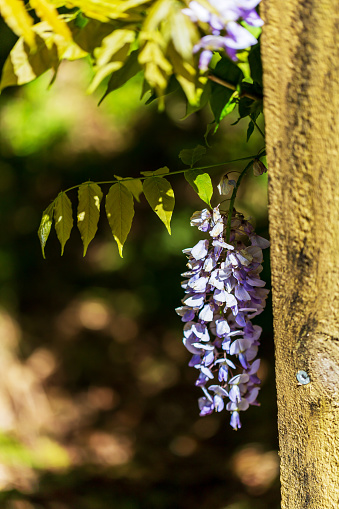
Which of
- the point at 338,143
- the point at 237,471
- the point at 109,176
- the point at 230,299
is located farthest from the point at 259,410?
the point at 338,143

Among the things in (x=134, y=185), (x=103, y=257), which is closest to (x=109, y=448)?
(x=103, y=257)

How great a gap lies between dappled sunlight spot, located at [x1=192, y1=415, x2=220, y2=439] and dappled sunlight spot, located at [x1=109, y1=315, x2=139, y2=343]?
0.65 m

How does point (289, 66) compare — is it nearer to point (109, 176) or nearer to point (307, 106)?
point (307, 106)

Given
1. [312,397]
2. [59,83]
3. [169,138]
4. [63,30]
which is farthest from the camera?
[169,138]

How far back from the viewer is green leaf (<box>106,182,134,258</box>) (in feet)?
2.15

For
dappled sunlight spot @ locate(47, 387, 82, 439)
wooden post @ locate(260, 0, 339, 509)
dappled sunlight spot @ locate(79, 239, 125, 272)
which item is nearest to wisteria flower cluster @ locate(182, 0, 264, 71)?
wooden post @ locate(260, 0, 339, 509)

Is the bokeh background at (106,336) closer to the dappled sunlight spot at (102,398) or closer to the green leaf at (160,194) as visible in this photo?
the dappled sunlight spot at (102,398)

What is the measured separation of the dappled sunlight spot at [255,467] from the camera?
227cm

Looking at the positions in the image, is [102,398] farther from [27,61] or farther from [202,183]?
[27,61]

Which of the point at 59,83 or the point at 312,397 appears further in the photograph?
the point at 59,83

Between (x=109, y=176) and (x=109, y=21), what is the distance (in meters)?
2.10

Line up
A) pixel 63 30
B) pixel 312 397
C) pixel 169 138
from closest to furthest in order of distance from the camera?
pixel 63 30 → pixel 312 397 → pixel 169 138

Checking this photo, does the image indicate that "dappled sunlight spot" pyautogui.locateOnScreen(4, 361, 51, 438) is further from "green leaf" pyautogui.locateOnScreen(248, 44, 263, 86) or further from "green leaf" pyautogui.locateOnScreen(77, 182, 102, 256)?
"green leaf" pyautogui.locateOnScreen(248, 44, 263, 86)

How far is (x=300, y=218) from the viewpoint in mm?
513
